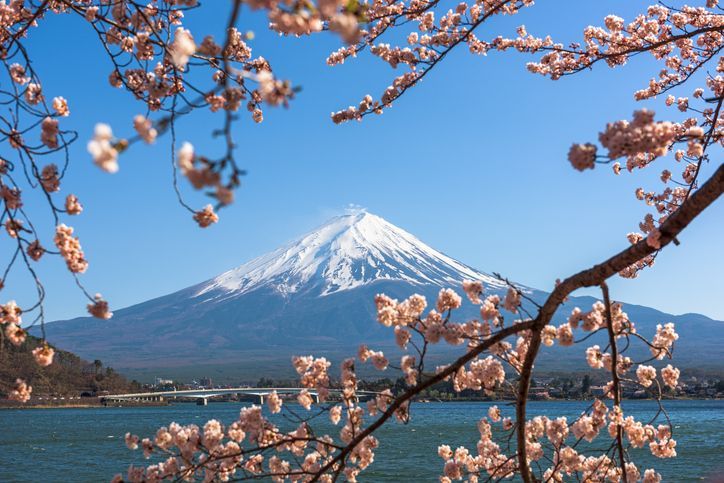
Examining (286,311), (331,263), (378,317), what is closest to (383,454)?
(378,317)

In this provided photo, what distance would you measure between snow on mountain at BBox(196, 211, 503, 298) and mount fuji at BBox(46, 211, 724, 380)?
9.4 inches

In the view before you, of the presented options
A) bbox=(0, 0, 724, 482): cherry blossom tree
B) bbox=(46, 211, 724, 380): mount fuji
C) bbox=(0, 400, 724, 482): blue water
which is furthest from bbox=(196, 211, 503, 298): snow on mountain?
bbox=(0, 0, 724, 482): cherry blossom tree

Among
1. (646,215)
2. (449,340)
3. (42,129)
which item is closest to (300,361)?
(449,340)

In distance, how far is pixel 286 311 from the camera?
15788cm

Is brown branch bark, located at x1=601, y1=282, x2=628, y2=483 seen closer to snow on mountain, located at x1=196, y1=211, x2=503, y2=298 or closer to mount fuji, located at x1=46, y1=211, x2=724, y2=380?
mount fuji, located at x1=46, y1=211, x2=724, y2=380

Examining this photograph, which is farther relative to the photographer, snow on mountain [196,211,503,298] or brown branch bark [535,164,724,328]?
snow on mountain [196,211,503,298]

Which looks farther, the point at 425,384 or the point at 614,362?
the point at 614,362

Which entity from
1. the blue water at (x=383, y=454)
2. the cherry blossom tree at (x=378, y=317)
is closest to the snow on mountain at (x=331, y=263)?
the blue water at (x=383, y=454)

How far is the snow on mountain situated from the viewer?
163 m

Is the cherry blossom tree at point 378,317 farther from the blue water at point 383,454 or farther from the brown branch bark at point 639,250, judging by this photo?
the blue water at point 383,454

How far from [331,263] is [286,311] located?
1838 centimetres

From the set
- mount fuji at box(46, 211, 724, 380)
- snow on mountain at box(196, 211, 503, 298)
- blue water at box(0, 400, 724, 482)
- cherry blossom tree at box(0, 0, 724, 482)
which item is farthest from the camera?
snow on mountain at box(196, 211, 503, 298)

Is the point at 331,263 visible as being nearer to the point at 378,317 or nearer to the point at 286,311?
the point at 286,311

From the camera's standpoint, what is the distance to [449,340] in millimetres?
2936
